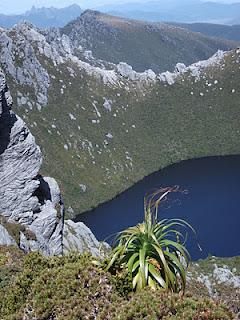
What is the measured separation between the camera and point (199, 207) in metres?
130

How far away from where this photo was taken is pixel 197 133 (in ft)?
634

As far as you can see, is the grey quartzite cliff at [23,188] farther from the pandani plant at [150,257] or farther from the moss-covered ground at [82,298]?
the pandani plant at [150,257]

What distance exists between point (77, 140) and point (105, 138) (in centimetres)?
1544

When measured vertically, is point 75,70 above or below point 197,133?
above

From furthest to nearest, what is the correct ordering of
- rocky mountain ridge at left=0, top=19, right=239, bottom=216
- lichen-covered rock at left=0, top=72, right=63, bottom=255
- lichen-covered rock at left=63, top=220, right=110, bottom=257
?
rocky mountain ridge at left=0, top=19, right=239, bottom=216 → lichen-covered rock at left=63, top=220, right=110, bottom=257 → lichen-covered rock at left=0, top=72, right=63, bottom=255

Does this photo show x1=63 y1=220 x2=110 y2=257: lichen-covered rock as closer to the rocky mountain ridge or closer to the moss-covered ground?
the moss-covered ground

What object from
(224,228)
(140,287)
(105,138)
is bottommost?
(224,228)

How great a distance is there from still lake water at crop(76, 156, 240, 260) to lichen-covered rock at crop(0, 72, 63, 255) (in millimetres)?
53002

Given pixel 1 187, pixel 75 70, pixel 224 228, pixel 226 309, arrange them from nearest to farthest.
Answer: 1. pixel 226 309
2. pixel 1 187
3. pixel 224 228
4. pixel 75 70

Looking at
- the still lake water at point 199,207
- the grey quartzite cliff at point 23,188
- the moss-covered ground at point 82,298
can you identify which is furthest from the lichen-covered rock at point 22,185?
the still lake water at point 199,207

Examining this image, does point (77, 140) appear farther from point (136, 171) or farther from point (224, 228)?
point (224, 228)

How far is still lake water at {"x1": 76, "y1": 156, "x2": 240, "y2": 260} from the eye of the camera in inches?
4353

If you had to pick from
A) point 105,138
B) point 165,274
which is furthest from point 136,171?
point 165,274

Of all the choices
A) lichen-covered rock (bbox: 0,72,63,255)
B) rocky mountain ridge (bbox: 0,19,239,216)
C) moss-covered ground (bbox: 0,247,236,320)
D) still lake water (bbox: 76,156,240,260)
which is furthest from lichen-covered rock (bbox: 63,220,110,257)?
rocky mountain ridge (bbox: 0,19,239,216)
